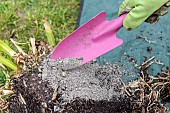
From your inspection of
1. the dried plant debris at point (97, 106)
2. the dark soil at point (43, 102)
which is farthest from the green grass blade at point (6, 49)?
the dried plant debris at point (97, 106)

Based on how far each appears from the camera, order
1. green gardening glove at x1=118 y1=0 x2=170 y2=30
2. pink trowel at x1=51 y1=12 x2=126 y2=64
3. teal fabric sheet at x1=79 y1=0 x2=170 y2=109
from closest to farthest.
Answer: green gardening glove at x1=118 y1=0 x2=170 y2=30 → pink trowel at x1=51 y1=12 x2=126 y2=64 → teal fabric sheet at x1=79 y1=0 x2=170 y2=109

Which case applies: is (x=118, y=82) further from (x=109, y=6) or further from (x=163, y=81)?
(x=109, y=6)

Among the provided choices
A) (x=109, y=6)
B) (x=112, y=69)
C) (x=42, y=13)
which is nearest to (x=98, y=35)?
(x=112, y=69)

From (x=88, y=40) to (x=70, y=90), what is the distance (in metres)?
0.23

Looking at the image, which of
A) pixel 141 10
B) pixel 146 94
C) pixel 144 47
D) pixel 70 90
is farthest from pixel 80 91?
pixel 144 47

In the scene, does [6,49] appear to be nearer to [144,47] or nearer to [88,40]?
[88,40]

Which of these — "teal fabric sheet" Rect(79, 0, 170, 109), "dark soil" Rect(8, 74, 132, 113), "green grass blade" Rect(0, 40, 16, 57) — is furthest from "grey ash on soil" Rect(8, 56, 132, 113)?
"teal fabric sheet" Rect(79, 0, 170, 109)

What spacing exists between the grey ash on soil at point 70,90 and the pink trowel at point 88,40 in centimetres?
4

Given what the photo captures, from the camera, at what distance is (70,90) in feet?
4.64

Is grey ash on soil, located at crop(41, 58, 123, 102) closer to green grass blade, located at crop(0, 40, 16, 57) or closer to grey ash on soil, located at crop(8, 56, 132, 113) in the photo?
grey ash on soil, located at crop(8, 56, 132, 113)

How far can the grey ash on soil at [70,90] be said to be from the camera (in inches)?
55.2

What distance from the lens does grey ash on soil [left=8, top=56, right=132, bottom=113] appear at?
4.60ft

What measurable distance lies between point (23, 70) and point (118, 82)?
0.41 meters

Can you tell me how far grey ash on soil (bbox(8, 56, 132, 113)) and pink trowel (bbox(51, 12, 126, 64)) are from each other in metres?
0.04
